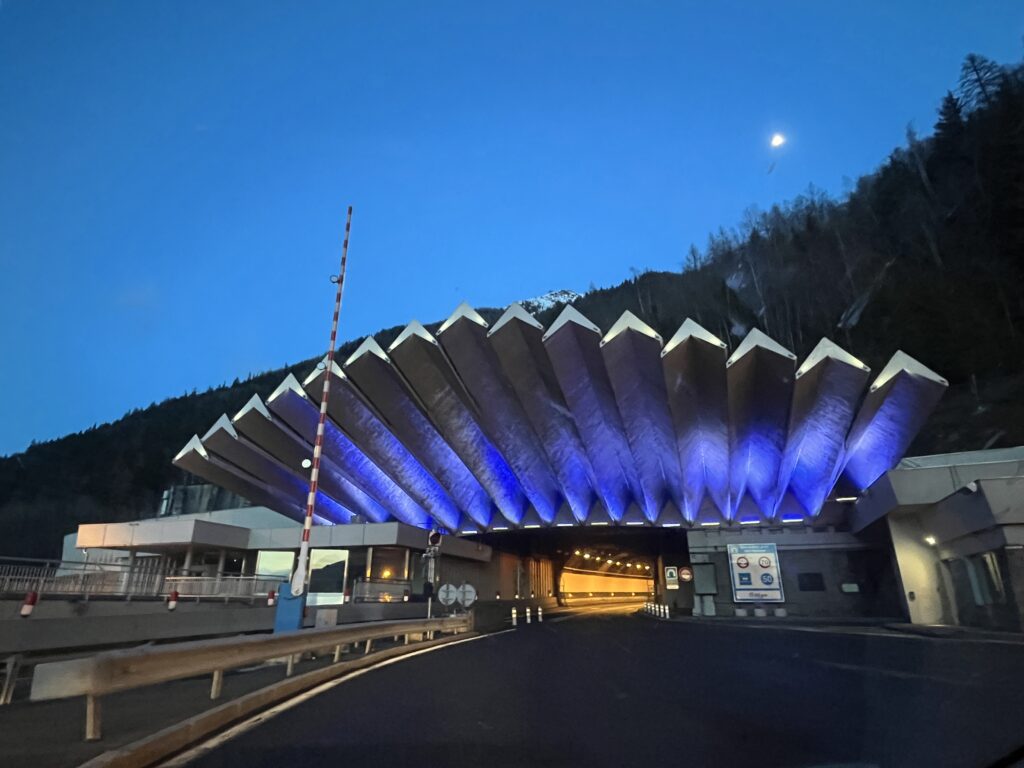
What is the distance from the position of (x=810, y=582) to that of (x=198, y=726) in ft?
108

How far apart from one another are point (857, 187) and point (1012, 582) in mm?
61651

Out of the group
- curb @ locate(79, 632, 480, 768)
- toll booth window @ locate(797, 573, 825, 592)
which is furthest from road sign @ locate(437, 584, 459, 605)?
toll booth window @ locate(797, 573, 825, 592)

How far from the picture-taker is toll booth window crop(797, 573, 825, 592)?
103 ft

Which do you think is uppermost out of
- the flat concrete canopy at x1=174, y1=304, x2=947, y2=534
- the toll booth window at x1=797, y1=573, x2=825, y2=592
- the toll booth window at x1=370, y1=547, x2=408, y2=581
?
the flat concrete canopy at x1=174, y1=304, x2=947, y2=534

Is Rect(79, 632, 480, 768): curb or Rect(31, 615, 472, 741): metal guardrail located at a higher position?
Rect(31, 615, 472, 741): metal guardrail

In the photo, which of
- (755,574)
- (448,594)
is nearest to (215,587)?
(448,594)

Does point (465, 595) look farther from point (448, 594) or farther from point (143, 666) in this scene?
point (143, 666)

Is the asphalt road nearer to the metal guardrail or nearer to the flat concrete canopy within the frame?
the metal guardrail

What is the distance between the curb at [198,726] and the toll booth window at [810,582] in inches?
1141

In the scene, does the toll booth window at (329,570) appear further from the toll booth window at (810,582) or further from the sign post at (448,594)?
the toll booth window at (810,582)

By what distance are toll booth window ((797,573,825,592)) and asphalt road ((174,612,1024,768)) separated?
21.9m

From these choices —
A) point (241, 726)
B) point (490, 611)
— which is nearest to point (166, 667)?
point (241, 726)

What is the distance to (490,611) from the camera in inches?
1046

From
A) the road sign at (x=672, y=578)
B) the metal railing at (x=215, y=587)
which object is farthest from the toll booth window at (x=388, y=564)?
the road sign at (x=672, y=578)
